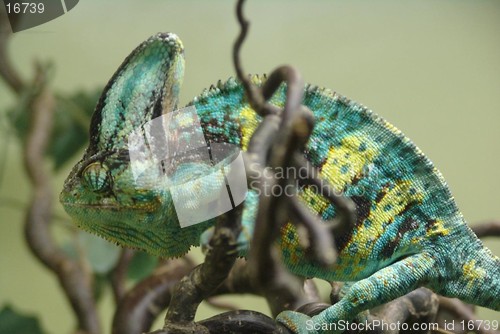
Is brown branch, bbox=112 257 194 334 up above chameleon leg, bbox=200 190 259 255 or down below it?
below

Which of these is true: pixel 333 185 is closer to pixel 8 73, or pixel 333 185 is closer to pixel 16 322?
pixel 16 322

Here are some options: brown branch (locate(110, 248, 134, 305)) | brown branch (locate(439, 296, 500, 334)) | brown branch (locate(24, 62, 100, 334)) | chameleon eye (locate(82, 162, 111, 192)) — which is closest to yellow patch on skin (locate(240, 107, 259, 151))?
chameleon eye (locate(82, 162, 111, 192))

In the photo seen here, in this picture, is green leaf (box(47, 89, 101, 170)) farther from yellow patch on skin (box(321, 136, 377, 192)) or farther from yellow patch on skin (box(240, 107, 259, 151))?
yellow patch on skin (box(321, 136, 377, 192))

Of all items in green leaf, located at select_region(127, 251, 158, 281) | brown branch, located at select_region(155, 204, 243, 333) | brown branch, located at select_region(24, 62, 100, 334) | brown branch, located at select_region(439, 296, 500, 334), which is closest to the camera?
brown branch, located at select_region(155, 204, 243, 333)

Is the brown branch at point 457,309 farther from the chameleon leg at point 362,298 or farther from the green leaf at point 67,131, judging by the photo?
the green leaf at point 67,131

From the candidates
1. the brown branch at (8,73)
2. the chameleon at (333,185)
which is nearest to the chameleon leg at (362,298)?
the chameleon at (333,185)

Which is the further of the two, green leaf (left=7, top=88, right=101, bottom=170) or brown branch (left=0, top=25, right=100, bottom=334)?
green leaf (left=7, top=88, right=101, bottom=170)

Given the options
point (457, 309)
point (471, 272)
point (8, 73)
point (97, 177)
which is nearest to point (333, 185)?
point (471, 272)
